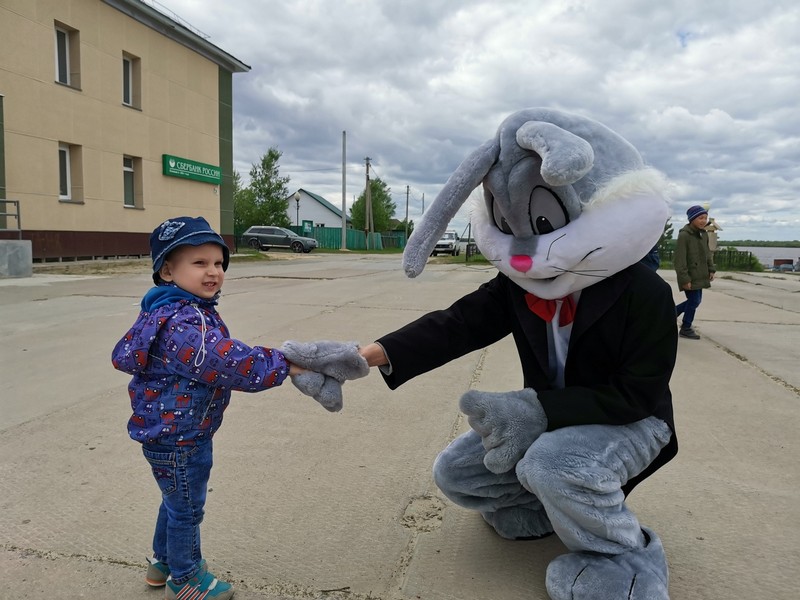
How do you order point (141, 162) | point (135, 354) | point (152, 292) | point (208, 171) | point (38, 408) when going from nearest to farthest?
point (135, 354)
point (152, 292)
point (38, 408)
point (141, 162)
point (208, 171)

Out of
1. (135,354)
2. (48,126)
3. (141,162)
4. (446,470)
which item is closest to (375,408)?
(446,470)

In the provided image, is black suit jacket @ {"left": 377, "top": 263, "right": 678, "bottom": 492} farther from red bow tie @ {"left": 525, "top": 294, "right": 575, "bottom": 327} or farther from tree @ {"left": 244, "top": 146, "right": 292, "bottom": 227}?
tree @ {"left": 244, "top": 146, "right": 292, "bottom": 227}

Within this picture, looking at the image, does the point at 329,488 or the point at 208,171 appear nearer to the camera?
the point at 329,488

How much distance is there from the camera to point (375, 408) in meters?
3.91

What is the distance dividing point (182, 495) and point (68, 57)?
1867cm

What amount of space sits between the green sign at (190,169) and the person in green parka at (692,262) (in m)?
17.5

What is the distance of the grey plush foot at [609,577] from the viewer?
1864mm

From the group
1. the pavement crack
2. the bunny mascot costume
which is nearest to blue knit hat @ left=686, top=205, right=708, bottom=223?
the pavement crack

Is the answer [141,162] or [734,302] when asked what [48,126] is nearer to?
[141,162]

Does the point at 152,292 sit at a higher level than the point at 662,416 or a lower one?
higher

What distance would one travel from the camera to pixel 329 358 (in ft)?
6.61

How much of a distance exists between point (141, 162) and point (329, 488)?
62.2 ft

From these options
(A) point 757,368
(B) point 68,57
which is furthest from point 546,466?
(B) point 68,57

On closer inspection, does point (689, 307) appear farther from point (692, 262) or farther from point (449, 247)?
point (449, 247)
